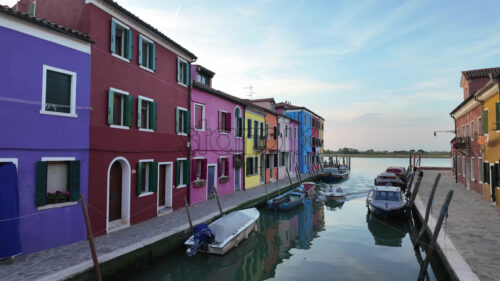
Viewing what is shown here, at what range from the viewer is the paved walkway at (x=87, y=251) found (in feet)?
23.0

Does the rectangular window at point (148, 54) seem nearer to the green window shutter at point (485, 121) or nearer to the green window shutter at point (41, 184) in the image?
the green window shutter at point (41, 184)

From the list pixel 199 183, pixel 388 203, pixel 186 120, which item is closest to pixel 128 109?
pixel 186 120

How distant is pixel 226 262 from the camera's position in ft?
34.2

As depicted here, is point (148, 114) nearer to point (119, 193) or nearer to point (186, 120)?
point (186, 120)

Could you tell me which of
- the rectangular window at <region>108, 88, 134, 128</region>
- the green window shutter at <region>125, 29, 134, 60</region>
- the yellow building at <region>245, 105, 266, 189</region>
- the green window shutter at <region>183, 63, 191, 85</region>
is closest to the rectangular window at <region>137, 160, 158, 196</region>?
the rectangular window at <region>108, 88, 134, 128</region>

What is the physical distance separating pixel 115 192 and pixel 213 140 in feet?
25.9

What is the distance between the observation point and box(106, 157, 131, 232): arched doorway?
448 inches

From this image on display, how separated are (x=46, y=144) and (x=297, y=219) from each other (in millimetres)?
13656

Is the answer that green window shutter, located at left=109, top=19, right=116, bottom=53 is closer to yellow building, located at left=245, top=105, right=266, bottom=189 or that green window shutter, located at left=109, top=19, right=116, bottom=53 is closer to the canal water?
the canal water

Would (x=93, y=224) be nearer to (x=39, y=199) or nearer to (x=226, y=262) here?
(x=39, y=199)

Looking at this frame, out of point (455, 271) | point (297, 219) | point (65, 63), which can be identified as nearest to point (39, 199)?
point (65, 63)

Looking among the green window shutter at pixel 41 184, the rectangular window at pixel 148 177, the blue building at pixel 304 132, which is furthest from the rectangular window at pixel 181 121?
the blue building at pixel 304 132

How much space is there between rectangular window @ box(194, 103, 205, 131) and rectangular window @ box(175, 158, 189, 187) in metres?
2.28

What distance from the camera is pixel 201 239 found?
1041cm
